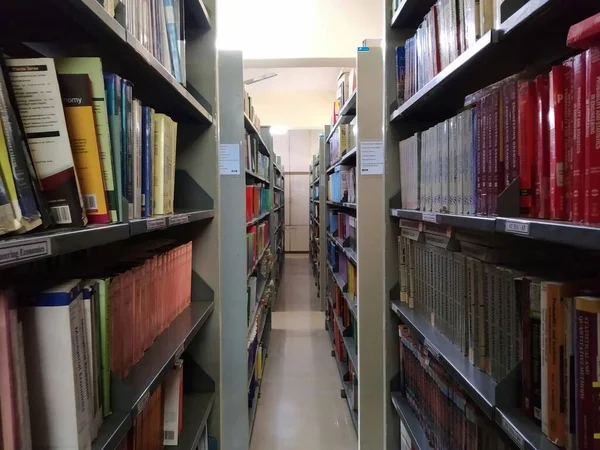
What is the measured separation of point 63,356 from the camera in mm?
721

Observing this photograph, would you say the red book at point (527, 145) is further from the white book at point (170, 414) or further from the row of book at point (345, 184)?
the row of book at point (345, 184)

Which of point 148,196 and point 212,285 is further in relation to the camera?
point 212,285

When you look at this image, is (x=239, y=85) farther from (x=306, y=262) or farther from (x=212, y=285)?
(x=306, y=262)

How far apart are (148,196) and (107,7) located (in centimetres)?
46

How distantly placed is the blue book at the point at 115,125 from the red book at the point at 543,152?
0.82 m

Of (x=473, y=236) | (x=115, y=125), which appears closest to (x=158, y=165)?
(x=115, y=125)

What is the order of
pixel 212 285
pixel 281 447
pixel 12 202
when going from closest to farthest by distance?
pixel 12 202 < pixel 212 285 < pixel 281 447

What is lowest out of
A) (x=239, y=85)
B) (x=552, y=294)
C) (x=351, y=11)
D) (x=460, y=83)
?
(x=552, y=294)

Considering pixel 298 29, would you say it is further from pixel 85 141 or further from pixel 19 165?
pixel 19 165

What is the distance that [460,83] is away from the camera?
4.83 feet

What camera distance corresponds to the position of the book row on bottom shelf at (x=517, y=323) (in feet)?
2.59

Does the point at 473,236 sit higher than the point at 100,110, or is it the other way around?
the point at 100,110

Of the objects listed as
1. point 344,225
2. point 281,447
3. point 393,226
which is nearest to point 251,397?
point 281,447

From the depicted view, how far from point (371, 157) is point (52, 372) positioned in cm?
180
